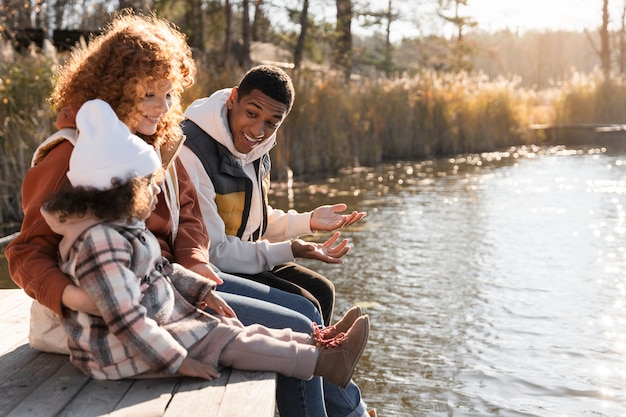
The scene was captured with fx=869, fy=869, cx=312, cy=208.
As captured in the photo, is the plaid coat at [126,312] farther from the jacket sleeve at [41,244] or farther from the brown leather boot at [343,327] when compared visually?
the brown leather boot at [343,327]

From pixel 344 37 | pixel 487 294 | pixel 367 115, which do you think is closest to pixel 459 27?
pixel 344 37

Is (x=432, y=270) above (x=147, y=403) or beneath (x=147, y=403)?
beneath

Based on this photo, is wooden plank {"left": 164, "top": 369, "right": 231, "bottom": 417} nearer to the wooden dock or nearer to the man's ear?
the wooden dock

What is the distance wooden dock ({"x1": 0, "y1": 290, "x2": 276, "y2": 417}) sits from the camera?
2.00m

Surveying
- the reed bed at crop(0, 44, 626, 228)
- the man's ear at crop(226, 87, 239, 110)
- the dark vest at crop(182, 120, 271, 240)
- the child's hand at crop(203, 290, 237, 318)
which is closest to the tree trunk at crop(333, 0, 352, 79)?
the reed bed at crop(0, 44, 626, 228)

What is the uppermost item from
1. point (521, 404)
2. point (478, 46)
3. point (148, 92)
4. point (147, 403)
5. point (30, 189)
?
point (478, 46)

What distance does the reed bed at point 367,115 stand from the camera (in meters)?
7.59

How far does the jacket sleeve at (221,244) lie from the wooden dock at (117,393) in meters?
0.73

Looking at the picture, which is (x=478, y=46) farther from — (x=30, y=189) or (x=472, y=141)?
(x=30, y=189)

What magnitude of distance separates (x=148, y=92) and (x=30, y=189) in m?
0.41

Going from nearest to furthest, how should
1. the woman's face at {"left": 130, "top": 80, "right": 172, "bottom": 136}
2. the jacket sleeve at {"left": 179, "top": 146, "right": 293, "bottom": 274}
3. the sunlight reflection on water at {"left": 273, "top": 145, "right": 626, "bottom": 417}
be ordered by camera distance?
1. the woman's face at {"left": 130, "top": 80, "right": 172, "bottom": 136}
2. the jacket sleeve at {"left": 179, "top": 146, "right": 293, "bottom": 274}
3. the sunlight reflection on water at {"left": 273, "top": 145, "right": 626, "bottom": 417}

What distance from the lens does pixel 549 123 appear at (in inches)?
747

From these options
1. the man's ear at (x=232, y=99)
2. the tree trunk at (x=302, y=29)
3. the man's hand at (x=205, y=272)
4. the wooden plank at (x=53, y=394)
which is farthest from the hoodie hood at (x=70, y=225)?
the tree trunk at (x=302, y=29)

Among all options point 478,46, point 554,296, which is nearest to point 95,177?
point 554,296
